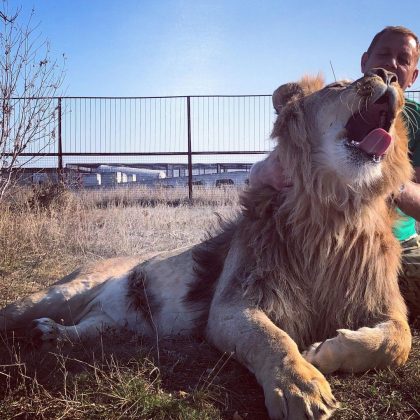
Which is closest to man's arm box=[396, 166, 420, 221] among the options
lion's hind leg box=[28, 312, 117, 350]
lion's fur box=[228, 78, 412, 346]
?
lion's fur box=[228, 78, 412, 346]

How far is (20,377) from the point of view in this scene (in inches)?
97.2

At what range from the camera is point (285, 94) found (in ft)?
11.1

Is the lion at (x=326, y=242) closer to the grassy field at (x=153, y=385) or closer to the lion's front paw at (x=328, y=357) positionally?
the lion's front paw at (x=328, y=357)

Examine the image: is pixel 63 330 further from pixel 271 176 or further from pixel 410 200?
pixel 410 200

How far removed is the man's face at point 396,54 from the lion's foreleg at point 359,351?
2.60 m

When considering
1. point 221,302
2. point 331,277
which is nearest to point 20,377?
point 221,302

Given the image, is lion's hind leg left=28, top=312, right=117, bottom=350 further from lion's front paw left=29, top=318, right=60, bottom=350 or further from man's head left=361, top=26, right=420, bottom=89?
man's head left=361, top=26, right=420, bottom=89

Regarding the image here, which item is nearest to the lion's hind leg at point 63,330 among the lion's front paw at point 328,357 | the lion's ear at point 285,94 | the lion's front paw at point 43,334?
the lion's front paw at point 43,334

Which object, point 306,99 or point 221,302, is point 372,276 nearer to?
point 221,302

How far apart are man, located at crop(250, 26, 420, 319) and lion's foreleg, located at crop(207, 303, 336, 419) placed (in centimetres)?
94

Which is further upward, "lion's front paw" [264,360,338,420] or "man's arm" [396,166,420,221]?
"man's arm" [396,166,420,221]

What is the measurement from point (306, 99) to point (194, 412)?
6.61 ft

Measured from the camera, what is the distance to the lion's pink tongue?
289cm

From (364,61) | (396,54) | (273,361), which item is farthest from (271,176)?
(364,61)
